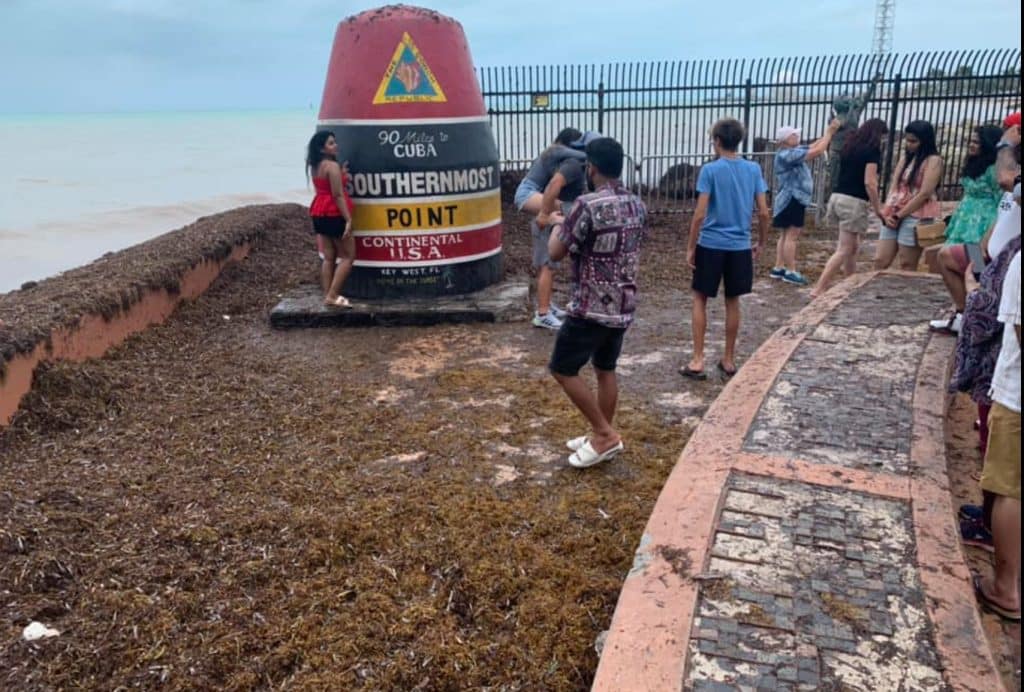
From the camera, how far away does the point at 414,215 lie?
666cm

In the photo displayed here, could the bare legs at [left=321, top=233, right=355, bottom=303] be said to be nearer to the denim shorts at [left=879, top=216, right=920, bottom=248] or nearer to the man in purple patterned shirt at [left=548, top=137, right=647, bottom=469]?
the man in purple patterned shirt at [left=548, top=137, right=647, bottom=469]

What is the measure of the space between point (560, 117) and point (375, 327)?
798 centimetres

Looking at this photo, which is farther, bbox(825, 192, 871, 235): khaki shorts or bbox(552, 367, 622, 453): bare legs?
bbox(825, 192, 871, 235): khaki shorts

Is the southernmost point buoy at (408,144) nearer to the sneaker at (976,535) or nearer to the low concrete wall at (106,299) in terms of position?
the low concrete wall at (106,299)

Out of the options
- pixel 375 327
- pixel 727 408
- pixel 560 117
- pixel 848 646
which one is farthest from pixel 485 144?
pixel 560 117

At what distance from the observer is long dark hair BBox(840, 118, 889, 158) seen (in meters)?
6.45

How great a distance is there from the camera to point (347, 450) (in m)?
4.07

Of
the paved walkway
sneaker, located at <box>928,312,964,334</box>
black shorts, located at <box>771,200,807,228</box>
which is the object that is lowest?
the paved walkway

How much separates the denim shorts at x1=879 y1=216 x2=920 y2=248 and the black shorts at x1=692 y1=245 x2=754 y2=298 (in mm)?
1793

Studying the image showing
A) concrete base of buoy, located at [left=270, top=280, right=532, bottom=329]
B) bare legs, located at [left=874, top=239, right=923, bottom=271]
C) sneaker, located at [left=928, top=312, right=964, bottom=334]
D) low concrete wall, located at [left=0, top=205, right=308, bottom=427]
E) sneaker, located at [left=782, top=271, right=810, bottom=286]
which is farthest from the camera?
sneaker, located at [left=782, top=271, right=810, bottom=286]

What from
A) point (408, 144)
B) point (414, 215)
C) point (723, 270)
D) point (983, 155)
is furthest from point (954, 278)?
point (408, 144)

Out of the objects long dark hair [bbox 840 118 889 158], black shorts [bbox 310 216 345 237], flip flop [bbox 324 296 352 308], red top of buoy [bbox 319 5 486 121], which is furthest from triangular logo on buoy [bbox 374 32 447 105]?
long dark hair [bbox 840 118 889 158]

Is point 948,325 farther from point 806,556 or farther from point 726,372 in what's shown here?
point 806,556

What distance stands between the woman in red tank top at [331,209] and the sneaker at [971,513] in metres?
4.98
